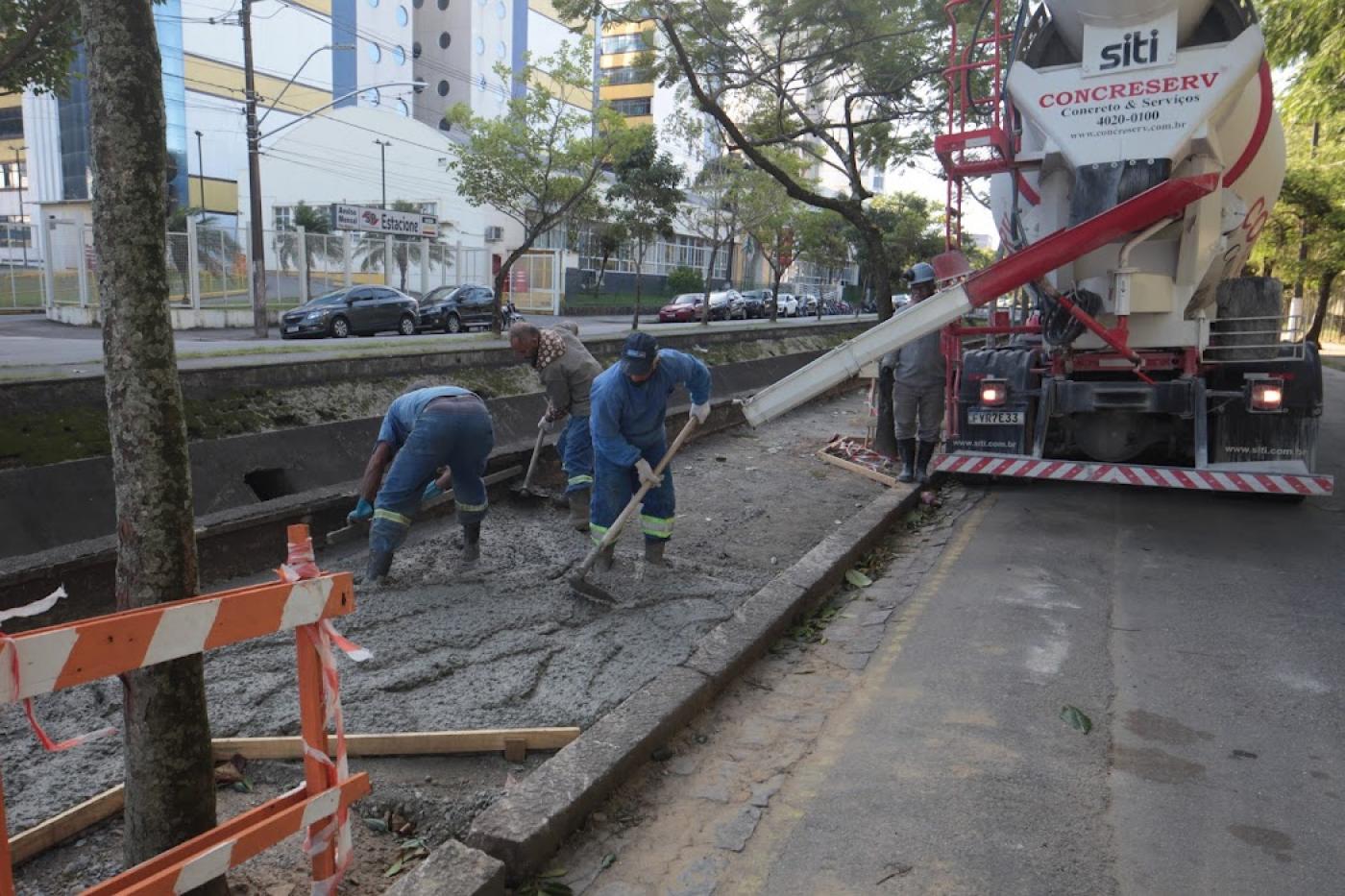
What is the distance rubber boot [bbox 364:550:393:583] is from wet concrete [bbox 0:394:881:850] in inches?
3.5

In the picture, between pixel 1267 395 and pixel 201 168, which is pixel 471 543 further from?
pixel 201 168

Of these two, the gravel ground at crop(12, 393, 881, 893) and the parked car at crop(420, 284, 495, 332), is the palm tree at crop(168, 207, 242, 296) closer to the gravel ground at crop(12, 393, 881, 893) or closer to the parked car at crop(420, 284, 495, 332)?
the parked car at crop(420, 284, 495, 332)

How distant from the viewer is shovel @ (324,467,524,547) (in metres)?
5.95

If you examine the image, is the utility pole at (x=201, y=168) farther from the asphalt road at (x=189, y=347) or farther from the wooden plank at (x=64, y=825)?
the wooden plank at (x=64, y=825)

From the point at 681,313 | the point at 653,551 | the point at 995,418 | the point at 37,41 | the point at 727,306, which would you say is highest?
the point at 37,41

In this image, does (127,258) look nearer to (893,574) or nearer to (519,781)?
(519,781)

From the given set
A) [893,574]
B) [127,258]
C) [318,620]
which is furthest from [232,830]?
[893,574]

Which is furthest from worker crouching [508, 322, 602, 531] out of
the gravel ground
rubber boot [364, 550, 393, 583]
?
rubber boot [364, 550, 393, 583]

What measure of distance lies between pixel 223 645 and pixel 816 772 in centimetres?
210

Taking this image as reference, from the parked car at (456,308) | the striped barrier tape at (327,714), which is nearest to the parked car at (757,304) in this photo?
the parked car at (456,308)

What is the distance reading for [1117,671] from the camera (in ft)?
14.0

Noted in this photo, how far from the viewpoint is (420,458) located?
17.5 feet

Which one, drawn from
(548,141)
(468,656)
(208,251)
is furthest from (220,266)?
(468,656)

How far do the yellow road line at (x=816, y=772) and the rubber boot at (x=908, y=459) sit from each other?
283cm
